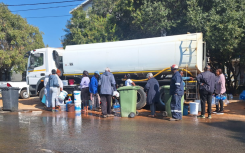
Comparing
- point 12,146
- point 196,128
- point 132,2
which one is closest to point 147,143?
point 196,128

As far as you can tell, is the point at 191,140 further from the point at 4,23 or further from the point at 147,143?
the point at 4,23

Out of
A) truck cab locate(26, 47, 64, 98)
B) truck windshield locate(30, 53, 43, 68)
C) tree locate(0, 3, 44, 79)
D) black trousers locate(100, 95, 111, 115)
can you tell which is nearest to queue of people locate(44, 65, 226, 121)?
black trousers locate(100, 95, 111, 115)

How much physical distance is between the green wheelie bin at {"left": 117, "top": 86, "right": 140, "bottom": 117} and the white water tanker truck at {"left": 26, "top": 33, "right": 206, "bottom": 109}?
1.87m

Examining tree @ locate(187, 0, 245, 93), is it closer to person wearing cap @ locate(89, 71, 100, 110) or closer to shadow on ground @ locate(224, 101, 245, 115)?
shadow on ground @ locate(224, 101, 245, 115)

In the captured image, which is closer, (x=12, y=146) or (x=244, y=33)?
(x=12, y=146)

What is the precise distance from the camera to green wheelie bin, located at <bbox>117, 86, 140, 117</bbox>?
878cm

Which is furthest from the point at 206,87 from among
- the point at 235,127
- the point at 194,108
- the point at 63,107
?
the point at 63,107

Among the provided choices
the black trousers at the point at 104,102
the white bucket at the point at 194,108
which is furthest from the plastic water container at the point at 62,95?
the white bucket at the point at 194,108

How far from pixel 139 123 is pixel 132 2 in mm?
11369

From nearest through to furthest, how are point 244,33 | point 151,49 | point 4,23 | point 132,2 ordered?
point 151,49
point 244,33
point 132,2
point 4,23

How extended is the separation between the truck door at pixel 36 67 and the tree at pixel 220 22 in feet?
27.1

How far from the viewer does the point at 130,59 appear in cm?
1095

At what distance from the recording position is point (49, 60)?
12859mm

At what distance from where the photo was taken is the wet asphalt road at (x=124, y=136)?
195 inches
